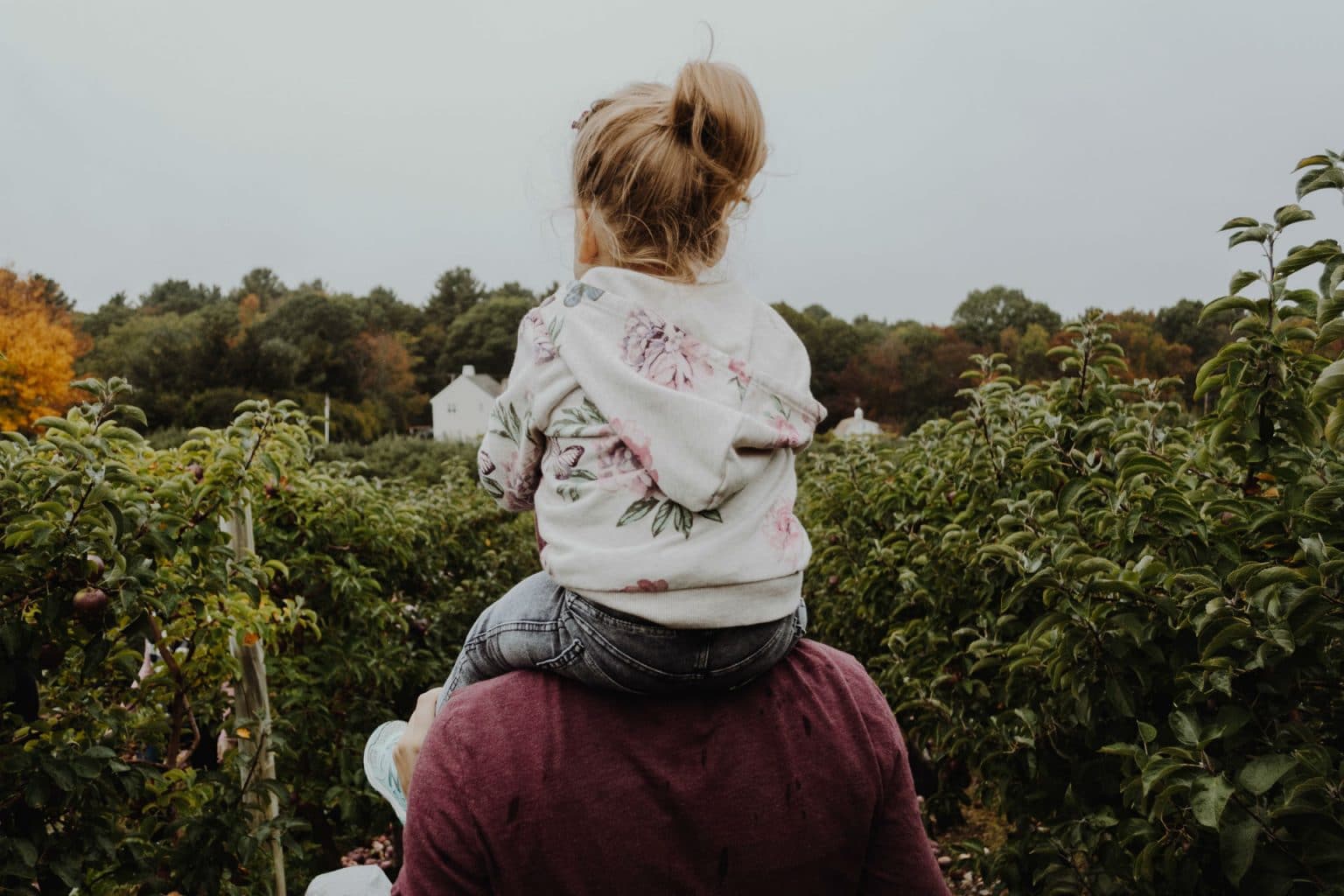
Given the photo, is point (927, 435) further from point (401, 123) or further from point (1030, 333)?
point (1030, 333)

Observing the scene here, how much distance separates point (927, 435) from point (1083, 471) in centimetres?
180

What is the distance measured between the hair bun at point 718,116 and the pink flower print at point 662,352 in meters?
0.21

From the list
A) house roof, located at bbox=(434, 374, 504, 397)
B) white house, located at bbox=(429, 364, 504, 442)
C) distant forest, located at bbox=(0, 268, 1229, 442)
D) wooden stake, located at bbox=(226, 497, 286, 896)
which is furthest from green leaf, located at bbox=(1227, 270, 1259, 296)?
white house, located at bbox=(429, 364, 504, 442)

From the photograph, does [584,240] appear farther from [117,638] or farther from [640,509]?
[117,638]

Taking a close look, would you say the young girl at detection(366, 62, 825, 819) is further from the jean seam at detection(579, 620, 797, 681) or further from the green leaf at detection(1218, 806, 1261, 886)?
the green leaf at detection(1218, 806, 1261, 886)

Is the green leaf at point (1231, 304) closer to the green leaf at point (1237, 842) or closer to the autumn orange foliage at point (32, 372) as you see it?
the green leaf at point (1237, 842)

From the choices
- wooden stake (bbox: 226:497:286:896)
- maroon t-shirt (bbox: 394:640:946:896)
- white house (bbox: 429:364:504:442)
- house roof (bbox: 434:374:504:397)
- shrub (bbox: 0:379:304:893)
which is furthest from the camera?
house roof (bbox: 434:374:504:397)

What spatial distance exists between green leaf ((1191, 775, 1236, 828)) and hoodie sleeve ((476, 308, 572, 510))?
107 centimetres

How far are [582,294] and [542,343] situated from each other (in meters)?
0.08

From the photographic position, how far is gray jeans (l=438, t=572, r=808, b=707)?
0.94 meters

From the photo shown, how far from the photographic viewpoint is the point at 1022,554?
1.75 m

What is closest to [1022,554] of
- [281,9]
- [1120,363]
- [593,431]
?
[1120,363]

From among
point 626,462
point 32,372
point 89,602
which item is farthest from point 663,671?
point 32,372

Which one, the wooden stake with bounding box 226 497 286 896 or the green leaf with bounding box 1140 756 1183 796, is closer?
the green leaf with bounding box 1140 756 1183 796
